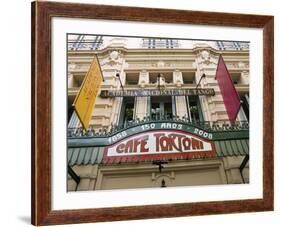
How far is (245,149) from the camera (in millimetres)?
1208

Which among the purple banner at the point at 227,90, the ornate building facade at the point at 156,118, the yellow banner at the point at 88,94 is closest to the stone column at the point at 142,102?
the ornate building facade at the point at 156,118

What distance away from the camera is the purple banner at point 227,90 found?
1.20 meters

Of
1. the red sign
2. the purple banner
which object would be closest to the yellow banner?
the red sign

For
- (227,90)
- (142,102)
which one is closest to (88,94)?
(142,102)

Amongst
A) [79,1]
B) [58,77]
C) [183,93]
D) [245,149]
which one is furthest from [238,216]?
[79,1]

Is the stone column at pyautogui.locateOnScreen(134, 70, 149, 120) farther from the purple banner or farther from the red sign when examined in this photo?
the purple banner

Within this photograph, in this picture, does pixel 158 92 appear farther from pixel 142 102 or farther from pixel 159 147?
pixel 159 147

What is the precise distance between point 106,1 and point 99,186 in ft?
1.78

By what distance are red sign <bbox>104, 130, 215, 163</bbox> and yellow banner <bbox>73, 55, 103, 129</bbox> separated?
12 centimetres

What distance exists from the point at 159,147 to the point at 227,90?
29 cm

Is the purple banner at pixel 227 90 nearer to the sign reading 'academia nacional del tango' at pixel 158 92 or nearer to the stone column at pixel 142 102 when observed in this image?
the sign reading 'academia nacional del tango' at pixel 158 92

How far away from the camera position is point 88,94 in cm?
110

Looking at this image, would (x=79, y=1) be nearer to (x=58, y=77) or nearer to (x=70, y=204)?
(x=58, y=77)

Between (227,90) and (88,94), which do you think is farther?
(227,90)
